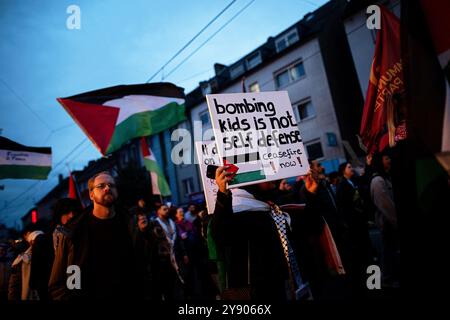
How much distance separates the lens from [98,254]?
255cm

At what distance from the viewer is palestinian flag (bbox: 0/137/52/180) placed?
17.1ft

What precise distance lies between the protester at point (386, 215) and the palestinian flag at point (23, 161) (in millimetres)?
6583

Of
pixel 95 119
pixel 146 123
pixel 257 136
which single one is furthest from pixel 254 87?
pixel 257 136

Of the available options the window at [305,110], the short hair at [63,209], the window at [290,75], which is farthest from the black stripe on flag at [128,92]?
the window at [290,75]

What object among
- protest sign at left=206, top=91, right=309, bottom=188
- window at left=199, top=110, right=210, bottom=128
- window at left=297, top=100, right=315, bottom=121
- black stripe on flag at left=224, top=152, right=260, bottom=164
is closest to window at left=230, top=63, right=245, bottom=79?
window at left=199, top=110, right=210, bottom=128

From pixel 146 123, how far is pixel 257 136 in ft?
10.8

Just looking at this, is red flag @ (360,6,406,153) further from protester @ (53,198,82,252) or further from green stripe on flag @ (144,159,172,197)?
green stripe on flag @ (144,159,172,197)

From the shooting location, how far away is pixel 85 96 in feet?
15.3

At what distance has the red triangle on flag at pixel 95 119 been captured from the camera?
173 inches

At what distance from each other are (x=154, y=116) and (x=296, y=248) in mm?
3911

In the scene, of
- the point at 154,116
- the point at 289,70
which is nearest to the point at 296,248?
the point at 154,116

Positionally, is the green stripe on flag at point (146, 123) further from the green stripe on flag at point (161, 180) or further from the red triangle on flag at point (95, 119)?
the green stripe on flag at point (161, 180)

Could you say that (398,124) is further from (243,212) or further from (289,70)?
(289,70)

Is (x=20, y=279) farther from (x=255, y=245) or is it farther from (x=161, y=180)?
(x=255, y=245)
